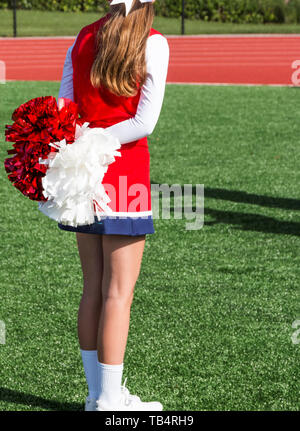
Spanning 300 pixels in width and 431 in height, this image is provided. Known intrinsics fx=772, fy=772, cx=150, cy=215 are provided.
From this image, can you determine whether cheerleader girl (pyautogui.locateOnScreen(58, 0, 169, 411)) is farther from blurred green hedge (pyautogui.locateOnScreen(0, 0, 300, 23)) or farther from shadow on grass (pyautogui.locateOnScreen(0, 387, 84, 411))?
blurred green hedge (pyautogui.locateOnScreen(0, 0, 300, 23))

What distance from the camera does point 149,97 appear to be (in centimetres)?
277

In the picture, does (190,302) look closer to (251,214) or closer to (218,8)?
(251,214)

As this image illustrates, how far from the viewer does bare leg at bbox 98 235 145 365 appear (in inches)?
116

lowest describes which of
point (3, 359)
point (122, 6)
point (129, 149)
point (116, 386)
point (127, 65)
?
point (3, 359)

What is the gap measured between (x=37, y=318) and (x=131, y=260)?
1771mm

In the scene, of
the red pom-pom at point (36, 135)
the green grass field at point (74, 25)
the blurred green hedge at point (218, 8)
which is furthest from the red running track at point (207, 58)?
the red pom-pom at point (36, 135)

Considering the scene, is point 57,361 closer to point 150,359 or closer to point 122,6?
point 150,359

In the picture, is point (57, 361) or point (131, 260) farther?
point (57, 361)

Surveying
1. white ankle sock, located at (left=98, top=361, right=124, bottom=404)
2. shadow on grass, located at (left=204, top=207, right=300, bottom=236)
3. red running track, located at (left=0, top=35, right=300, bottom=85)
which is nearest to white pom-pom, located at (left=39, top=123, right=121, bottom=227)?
white ankle sock, located at (left=98, top=361, right=124, bottom=404)

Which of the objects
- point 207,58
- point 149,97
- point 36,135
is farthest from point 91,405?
point 207,58

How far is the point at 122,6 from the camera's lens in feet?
9.12

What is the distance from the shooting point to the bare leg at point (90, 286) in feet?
9.94

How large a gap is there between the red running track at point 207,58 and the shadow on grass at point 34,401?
575 inches
